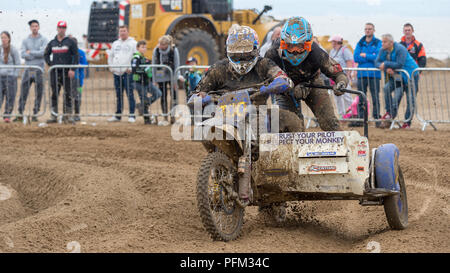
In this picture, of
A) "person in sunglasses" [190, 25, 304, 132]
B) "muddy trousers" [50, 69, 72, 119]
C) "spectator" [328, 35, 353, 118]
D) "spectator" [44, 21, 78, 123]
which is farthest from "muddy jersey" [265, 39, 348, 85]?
"muddy trousers" [50, 69, 72, 119]

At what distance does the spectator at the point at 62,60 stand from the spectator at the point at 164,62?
1.78 metres

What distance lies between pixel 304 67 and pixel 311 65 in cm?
8

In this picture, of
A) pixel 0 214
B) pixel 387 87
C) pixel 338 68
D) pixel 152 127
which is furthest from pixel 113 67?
pixel 338 68

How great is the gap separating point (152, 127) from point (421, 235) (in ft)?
28.5

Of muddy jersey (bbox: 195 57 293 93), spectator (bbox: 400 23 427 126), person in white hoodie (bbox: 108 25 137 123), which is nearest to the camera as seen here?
muddy jersey (bbox: 195 57 293 93)

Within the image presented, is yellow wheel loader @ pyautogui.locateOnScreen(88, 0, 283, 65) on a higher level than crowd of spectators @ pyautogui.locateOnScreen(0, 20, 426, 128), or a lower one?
higher

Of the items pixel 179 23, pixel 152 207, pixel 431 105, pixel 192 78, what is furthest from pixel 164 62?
pixel 152 207

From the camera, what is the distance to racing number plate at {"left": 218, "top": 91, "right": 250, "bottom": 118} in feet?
20.4

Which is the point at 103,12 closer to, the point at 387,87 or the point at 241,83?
the point at 387,87

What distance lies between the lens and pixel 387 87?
1368 cm

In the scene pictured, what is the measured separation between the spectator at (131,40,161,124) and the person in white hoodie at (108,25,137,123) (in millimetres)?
258

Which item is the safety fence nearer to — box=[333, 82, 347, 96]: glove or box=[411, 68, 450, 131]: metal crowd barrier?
box=[411, 68, 450, 131]: metal crowd barrier

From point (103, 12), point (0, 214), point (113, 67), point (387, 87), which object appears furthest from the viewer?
point (103, 12)

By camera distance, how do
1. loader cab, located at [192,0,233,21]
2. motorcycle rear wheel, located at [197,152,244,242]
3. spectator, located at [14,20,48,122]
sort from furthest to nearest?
1. loader cab, located at [192,0,233,21]
2. spectator, located at [14,20,48,122]
3. motorcycle rear wheel, located at [197,152,244,242]
